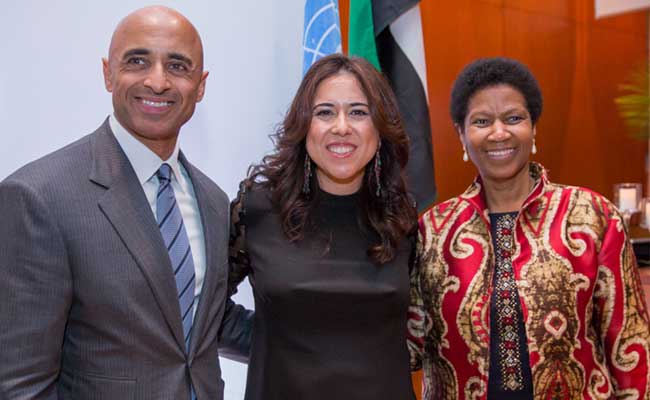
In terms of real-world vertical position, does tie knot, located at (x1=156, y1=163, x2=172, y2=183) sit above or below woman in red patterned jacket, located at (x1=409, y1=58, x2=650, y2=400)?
above

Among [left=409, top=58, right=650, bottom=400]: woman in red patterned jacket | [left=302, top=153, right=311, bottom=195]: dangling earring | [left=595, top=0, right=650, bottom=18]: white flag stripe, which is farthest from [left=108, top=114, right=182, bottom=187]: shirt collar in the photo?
[left=595, top=0, right=650, bottom=18]: white flag stripe

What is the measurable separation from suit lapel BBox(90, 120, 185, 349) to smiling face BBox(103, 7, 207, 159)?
0.10m

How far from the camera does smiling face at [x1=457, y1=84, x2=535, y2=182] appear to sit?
1.95 meters

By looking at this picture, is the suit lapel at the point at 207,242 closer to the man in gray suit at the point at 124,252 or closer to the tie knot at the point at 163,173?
the man in gray suit at the point at 124,252

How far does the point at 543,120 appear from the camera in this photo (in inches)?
216

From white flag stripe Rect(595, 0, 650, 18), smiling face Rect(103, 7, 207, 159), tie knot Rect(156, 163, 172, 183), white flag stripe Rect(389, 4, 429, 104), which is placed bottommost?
tie knot Rect(156, 163, 172, 183)

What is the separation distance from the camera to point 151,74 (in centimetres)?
152

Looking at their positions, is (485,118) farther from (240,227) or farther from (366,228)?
(240,227)

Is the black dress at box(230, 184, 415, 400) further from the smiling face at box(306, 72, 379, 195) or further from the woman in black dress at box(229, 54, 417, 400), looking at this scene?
the smiling face at box(306, 72, 379, 195)

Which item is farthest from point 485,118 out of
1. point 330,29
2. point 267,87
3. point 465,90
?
point 267,87

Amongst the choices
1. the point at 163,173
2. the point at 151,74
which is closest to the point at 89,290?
the point at 163,173

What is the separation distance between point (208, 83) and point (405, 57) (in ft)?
3.13

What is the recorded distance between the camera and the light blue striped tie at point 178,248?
4.90 feet

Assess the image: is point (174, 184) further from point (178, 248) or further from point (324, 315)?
point (324, 315)
